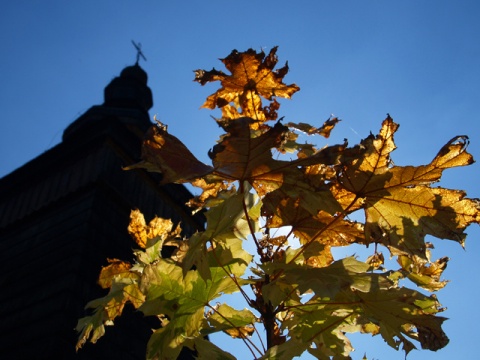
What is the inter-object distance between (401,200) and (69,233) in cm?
573

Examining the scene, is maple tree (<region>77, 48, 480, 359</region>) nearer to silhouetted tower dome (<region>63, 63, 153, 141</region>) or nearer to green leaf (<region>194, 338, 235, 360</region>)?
green leaf (<region>194, 338, 235, 360</region>)

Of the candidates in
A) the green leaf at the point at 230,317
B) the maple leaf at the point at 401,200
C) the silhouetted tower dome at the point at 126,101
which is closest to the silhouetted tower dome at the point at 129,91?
the silhouetted tower dome at the point at 126,101

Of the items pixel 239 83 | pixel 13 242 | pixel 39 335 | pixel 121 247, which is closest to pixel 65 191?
pixel 13 242

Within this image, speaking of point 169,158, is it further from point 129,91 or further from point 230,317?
point 129,91

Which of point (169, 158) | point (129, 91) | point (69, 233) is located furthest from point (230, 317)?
point (129, 91)

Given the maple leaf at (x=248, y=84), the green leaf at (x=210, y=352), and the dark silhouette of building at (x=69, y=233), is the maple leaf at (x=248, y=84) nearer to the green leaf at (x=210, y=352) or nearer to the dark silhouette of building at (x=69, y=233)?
the green leaf at (x=210, y=352)

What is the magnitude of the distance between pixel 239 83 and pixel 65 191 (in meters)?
6.70

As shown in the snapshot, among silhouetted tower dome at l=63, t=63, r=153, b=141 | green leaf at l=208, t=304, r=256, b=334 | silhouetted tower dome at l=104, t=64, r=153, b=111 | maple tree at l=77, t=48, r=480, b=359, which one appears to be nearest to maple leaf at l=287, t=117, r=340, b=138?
maple tree at l=77, t=48, r=480, b=359

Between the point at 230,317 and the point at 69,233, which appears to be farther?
the point at 69,233

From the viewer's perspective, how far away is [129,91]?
52.4 ft

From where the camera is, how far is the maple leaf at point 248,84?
1.10m

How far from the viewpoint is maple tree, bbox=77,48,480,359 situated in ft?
2.88

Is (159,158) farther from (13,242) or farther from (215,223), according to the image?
(13,242)

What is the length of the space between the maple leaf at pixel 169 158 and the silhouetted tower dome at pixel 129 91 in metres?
14.8
